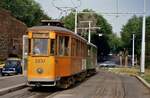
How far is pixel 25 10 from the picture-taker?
394ft

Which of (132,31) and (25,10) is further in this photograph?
(132,31)

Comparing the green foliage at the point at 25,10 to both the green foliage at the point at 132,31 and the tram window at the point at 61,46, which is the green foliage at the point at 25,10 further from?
the tram window at the point at 61,46

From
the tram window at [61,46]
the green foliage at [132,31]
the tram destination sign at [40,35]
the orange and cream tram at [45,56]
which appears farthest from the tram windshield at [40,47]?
the green foliage at [132,31]

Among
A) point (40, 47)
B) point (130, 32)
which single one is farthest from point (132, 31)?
point (40, 47)

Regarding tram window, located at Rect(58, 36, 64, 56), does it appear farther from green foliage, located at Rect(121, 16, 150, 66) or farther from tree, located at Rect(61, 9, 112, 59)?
green foliage, located at Rect(121, 16, 150, 66)

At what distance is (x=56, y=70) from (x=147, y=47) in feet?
193

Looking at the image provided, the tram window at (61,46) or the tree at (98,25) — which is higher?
the tree at (98,25)

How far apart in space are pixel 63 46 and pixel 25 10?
92963mm

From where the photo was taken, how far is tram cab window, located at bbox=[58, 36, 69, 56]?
90.7ft

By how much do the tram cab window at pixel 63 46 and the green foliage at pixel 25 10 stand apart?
79568 millimetres

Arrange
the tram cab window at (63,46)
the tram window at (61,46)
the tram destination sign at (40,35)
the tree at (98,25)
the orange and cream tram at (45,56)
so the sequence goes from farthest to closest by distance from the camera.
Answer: the tree at (98,25) < the tram cab window at (63,46) < the tram window at (61,46) < the tram destination sign at (40,35) < the orange and cream tram at (45,56)

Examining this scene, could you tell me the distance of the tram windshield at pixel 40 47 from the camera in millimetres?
26672

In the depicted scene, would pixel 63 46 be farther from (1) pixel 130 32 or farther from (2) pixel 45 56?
(1) pixel 130 32

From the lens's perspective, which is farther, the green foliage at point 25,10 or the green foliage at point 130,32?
the green foliage at point 130,32
